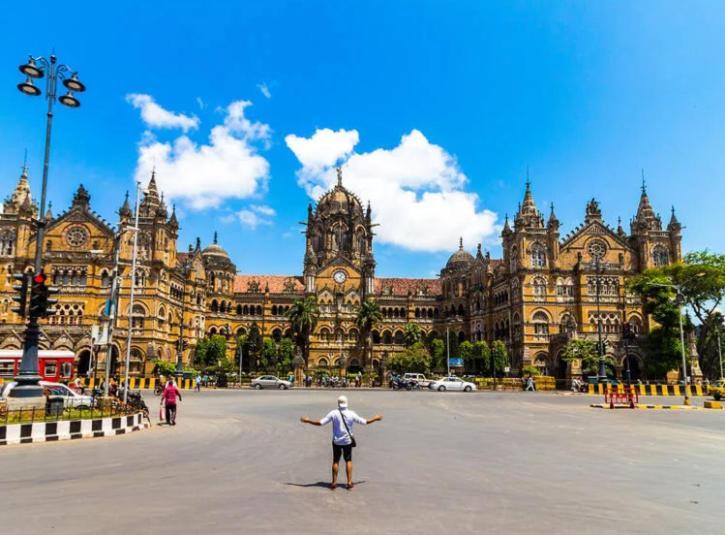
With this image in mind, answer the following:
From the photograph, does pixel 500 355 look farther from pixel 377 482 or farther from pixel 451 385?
pixel 377 482

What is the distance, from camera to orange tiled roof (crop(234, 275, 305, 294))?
275 ft

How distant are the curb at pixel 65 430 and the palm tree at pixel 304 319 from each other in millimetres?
53372

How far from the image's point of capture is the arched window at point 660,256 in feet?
207

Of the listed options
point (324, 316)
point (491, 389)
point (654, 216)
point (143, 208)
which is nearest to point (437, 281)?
point (324, 316)

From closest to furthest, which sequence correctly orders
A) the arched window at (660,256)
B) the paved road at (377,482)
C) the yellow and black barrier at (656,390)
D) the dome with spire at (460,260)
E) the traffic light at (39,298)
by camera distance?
the paved road at (377,482)
the traffic light at (39,298)
the yellow and black barrier at (656,390)
the arched window at (660,256)
the dome with spire at (460,260)

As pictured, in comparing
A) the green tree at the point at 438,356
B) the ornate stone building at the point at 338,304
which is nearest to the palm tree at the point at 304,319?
the ornate stone building at the point at 338,304

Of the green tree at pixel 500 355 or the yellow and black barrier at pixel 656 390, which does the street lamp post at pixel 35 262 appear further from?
the green tree at pixel 500 355

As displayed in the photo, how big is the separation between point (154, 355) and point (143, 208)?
60.3 feet

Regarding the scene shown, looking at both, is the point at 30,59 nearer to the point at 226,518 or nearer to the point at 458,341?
the point at 226,518

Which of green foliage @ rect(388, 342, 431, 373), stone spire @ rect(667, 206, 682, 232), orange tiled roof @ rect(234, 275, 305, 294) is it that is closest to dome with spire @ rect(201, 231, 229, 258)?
orange tiled roof @ rect(234, 275, 305, 294)

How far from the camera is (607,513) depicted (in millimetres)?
7504

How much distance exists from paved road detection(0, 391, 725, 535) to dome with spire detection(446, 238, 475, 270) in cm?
6710

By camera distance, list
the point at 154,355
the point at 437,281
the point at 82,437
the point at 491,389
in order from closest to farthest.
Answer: the point at 82,437
the point at 491,389
the point at 154,355
the point at 437,281

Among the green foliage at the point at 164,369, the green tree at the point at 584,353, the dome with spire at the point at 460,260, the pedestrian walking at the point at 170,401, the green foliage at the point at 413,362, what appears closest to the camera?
the pedestrian walking at the point at 170,401
